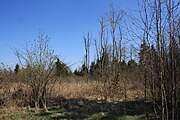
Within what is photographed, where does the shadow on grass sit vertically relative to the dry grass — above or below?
below

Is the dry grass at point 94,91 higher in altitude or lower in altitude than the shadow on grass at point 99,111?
higher

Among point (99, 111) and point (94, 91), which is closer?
point (99, 111)

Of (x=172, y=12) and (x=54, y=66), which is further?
(x=54, y=66)

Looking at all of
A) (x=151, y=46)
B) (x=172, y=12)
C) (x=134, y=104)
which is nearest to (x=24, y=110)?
(x=134, y=104)

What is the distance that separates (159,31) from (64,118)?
20.9ft

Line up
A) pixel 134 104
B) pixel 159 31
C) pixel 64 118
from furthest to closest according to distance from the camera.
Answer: pixel 134 104, pixel 64 118, pixel 159 31

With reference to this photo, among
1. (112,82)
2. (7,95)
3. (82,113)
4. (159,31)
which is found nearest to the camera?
(159,31)

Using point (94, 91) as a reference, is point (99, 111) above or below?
below

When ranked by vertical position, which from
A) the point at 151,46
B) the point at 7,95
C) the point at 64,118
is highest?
the point at 151,46

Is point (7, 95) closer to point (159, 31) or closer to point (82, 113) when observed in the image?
point (82, 113)

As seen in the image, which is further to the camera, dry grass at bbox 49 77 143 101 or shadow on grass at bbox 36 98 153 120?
dry grass at bbox 49 77 143 101

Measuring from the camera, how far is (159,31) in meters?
5.48

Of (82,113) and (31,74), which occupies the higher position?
(31,74)

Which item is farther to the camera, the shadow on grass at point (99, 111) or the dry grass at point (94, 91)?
the dry grass at point (94, 91)
